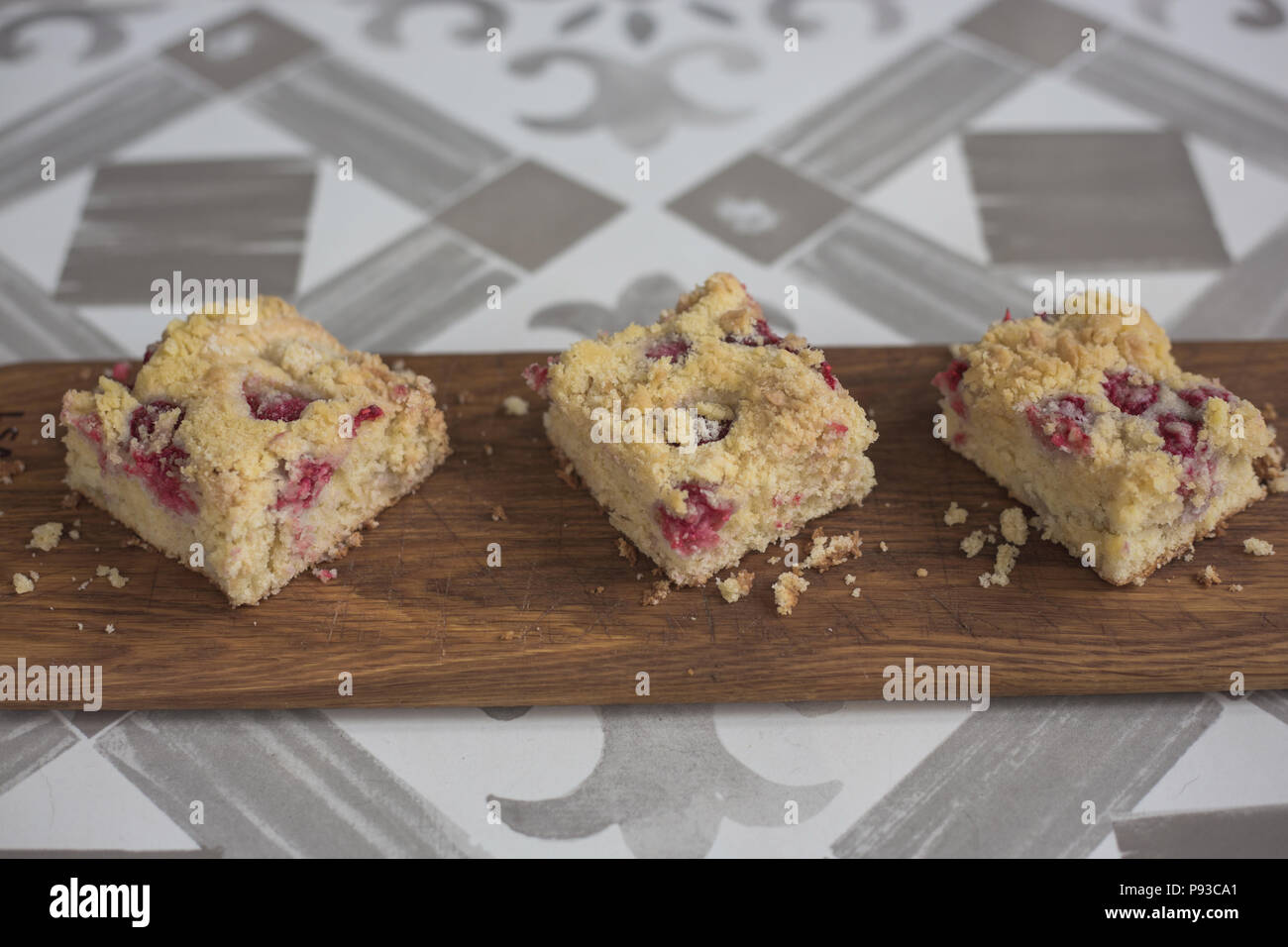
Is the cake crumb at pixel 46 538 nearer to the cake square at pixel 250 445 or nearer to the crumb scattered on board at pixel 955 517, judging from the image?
the cake square at pixel 250 445

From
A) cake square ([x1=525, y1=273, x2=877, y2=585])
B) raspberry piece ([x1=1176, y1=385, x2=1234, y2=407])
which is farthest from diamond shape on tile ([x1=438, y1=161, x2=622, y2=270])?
raspberry piece ([x1=1176, y1=385, x2=1234, y2=407])

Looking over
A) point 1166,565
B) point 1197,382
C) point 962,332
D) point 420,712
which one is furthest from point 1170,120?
point 420,712

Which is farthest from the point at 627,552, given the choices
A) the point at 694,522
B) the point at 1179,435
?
the point at 1179,435

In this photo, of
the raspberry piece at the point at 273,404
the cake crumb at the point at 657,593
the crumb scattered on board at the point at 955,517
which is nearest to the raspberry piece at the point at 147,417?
the raspberry piece at the point at 273,404

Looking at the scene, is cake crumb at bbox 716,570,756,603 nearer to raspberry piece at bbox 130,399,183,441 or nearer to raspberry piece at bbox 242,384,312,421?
raspberry piece at bbox 242,384,312,421

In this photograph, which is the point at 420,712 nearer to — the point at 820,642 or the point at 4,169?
the point at 820,642

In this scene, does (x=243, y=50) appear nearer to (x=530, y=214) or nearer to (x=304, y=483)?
(x=530, y=214)
